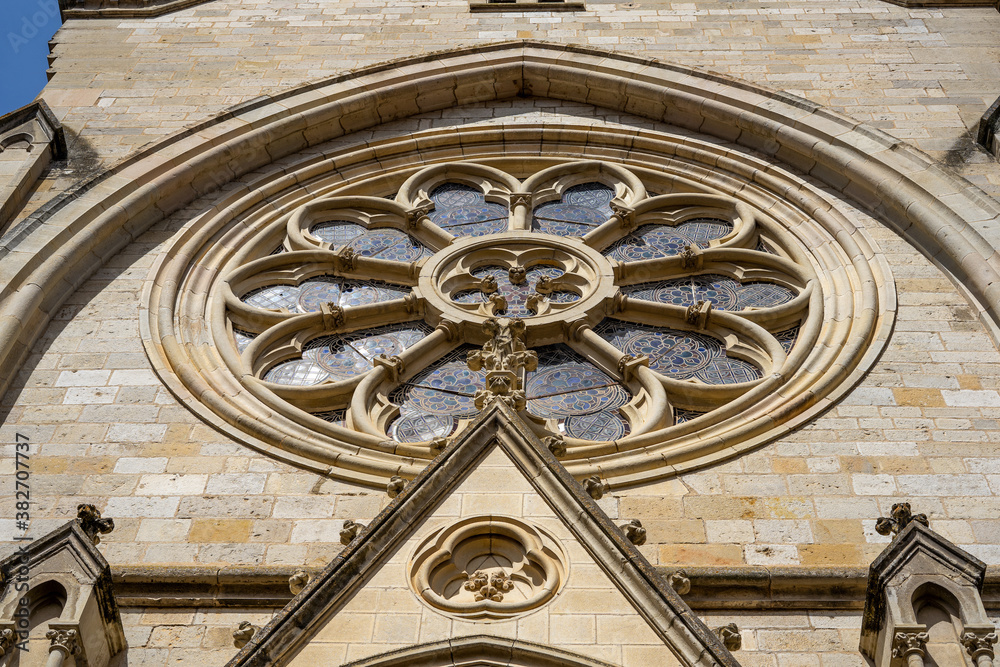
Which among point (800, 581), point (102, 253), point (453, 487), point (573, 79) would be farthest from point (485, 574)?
point (573, 79)

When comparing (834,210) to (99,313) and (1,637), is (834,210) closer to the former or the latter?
(99,313)

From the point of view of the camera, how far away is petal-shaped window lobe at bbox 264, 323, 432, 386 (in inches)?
470

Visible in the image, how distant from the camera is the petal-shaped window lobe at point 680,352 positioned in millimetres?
11750

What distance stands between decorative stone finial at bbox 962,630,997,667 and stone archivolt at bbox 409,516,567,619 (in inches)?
86.1

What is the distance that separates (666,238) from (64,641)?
7.70 meters

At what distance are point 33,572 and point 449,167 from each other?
749 centimetres

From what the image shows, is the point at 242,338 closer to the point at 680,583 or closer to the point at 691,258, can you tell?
the point at 691,258

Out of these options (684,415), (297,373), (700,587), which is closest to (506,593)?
(700,587)

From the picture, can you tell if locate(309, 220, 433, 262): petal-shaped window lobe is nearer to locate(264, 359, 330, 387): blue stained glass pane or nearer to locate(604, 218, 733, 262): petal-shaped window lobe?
locate(264, 359, 330, 387): blue stained glass pane

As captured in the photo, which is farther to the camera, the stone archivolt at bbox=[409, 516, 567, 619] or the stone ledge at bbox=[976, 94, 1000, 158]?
the stone ledge at bbox=[976, 94, 1000, 158]

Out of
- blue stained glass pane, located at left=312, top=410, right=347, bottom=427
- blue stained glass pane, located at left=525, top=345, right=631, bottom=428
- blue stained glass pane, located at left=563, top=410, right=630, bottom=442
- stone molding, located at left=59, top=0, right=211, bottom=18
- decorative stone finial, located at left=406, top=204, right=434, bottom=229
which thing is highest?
stone molding, located at left=59, top=0, right=211, bottom=18

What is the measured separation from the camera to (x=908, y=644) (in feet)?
25.5

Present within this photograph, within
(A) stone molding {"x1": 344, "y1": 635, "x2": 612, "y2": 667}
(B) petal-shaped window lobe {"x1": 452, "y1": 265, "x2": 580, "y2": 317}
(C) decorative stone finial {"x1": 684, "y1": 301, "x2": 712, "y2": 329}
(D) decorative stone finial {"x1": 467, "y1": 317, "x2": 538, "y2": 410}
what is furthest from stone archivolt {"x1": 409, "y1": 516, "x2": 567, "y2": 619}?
(C) decorative stone finial {"x1": 684, "y1": 301, "x2": 712, "y2": 329}

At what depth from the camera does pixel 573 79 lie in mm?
15398
